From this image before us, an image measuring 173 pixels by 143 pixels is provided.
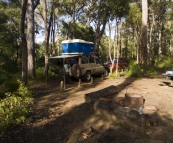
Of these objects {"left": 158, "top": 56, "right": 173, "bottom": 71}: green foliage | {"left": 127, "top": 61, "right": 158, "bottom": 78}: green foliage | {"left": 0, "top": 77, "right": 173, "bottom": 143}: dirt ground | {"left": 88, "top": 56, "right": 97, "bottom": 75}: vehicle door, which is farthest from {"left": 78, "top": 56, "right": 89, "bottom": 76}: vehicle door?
{"left": 158, "top": 56, "right": 173, "bottom": 71}: green foliage

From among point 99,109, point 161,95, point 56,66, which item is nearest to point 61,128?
point 99,109

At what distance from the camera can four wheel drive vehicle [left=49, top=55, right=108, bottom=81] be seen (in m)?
11.6

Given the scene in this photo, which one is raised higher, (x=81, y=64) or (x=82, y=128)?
(x=81, y=64)

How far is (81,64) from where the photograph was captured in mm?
12078

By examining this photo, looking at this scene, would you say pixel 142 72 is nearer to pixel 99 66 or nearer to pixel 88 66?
pixel 99 66

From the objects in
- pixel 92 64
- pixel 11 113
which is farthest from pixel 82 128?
pixel 92 64

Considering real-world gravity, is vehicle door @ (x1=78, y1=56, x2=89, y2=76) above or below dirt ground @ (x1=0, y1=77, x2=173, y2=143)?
above

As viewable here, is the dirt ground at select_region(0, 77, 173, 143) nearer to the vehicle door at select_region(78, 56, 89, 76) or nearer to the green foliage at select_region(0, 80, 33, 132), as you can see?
the green foliage at select_region(0, 80, 33, 132)

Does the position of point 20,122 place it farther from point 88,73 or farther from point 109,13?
point 109,13

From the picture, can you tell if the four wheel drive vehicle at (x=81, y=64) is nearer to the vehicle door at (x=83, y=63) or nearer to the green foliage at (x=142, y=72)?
the vehicle door at (x=83, y=63)

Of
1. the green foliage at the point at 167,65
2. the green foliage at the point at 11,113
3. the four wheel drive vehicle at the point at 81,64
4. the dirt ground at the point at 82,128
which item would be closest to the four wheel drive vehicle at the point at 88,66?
the four wheel drive vehicle at the point at 81,64

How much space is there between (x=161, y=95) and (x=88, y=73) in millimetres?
6087

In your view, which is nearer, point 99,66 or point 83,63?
point 83,63

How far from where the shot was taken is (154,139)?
3814 millimetres
